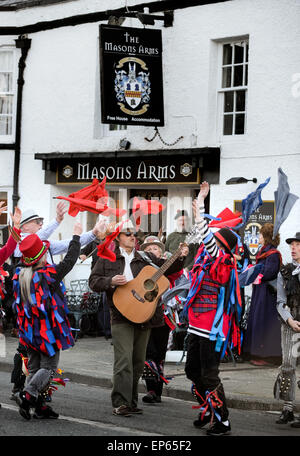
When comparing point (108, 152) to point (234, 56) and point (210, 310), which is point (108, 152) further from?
point (210, 310)

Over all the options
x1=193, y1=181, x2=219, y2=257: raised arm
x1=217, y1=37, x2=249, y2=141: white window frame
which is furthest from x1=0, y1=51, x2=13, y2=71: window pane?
x1=193, y1=181, x2=219, y2=257: raised arm

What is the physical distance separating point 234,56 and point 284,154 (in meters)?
2.22

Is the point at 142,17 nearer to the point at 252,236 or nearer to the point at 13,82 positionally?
the point at 13,82

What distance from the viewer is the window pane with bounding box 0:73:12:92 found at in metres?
18.0

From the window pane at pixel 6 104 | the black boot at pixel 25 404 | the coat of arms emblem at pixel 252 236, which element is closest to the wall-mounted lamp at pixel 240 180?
the coat of arms emblem at pixel 252 236

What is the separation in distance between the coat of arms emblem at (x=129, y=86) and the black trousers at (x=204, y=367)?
763 centimetres

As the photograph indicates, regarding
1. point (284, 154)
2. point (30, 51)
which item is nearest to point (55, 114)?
point (30, 51)

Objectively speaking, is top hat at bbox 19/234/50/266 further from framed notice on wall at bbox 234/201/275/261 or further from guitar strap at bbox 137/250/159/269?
framed notice on wall at bbox 234/201/275/261

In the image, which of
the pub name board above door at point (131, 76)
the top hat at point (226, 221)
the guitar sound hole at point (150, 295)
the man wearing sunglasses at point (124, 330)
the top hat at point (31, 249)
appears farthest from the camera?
the pub name board above door at point (131, 76)

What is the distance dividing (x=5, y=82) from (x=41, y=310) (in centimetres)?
1099

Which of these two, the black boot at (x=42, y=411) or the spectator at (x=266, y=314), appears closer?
the black boot at (x=42, y=411)

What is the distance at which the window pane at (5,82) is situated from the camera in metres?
18.0

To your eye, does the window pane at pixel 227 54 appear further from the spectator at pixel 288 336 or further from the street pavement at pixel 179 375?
the spectator at pixel 288 336

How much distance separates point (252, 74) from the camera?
14.3 m
